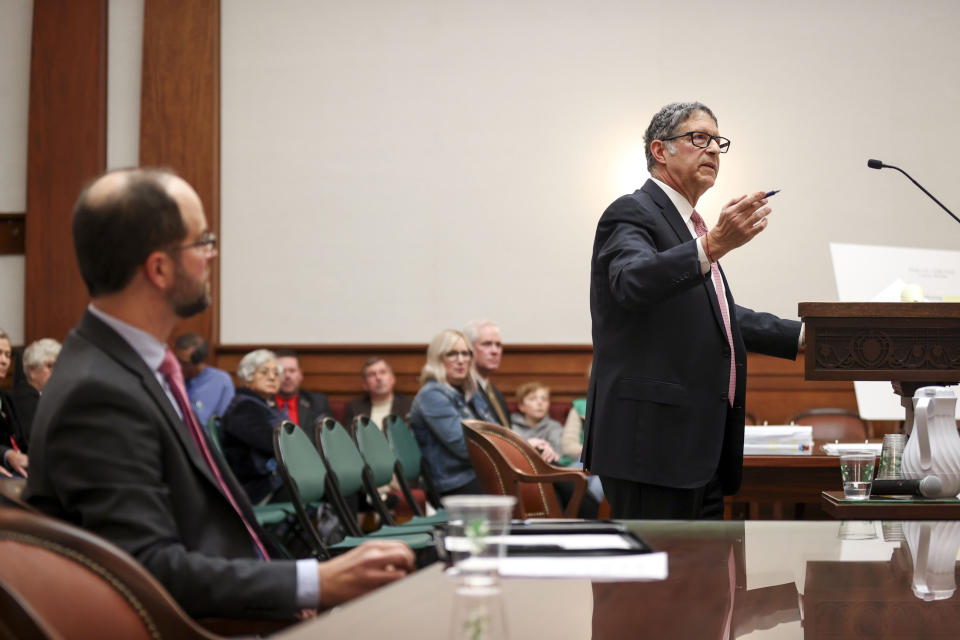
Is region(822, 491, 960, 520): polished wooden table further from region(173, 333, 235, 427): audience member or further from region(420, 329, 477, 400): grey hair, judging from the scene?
region(173, 333, 235, 427): audience member

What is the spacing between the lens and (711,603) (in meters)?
1.16

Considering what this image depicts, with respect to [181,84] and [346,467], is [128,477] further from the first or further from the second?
[181,84]

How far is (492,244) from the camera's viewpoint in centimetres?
769

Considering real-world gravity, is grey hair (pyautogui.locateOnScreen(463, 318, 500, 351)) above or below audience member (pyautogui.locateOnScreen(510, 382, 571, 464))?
above

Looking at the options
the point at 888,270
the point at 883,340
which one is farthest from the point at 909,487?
the point at 888,270

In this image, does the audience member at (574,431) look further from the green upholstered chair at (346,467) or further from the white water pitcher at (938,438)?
the white water pitcher at (938,438)

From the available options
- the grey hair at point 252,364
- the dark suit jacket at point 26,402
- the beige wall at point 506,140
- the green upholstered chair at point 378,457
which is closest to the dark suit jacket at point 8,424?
the dark suit jacket at point 26,402

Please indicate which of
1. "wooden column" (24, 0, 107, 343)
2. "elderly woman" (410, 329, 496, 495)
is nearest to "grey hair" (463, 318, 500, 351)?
"elderly woman" (410, 329, 496, 495)

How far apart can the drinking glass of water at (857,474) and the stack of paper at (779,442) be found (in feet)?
3.96

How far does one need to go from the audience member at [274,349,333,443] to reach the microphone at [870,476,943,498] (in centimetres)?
485

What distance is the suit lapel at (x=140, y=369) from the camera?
4.68ft

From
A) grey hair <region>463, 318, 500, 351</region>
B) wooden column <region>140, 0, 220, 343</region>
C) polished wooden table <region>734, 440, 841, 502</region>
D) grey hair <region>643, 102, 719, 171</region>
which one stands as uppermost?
wooden column <region>140, 0, 220, 343</region>

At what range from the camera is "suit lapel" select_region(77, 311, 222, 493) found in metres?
1.43

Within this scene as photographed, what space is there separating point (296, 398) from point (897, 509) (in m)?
5.29
